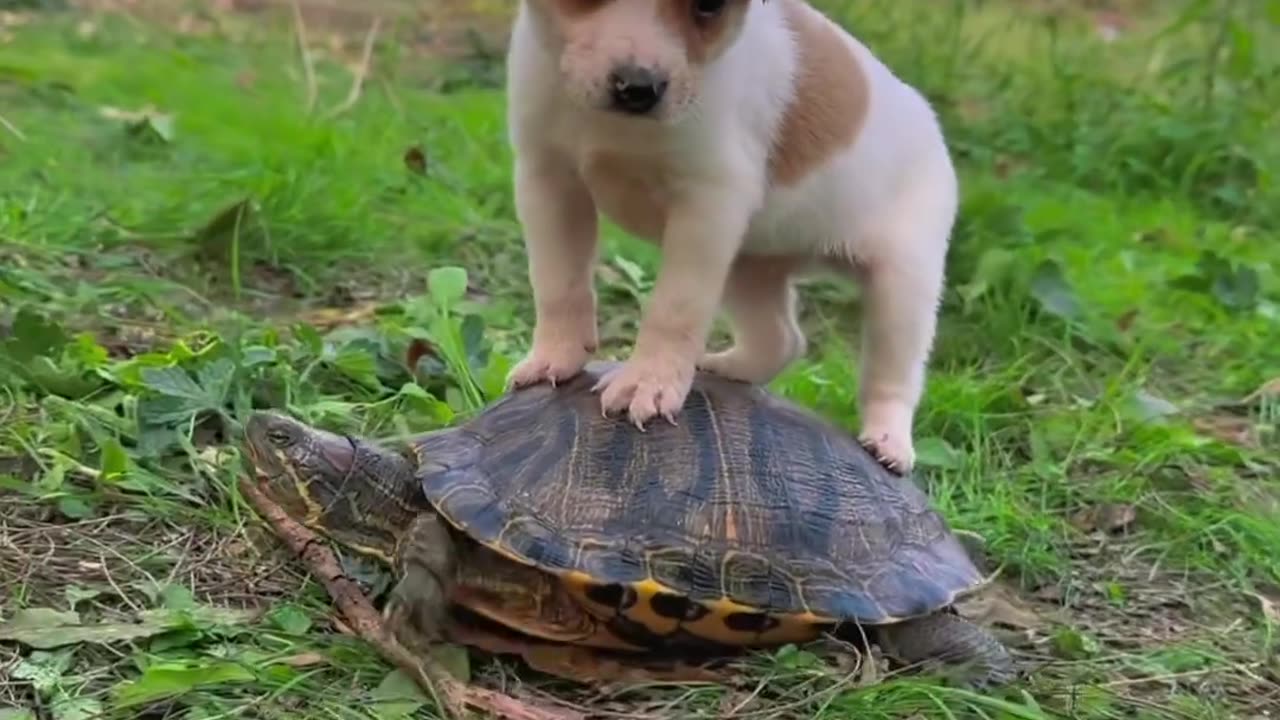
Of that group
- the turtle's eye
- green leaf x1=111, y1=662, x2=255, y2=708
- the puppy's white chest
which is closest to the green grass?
green leaf x1=111, y1=662, x2=255, y2=708

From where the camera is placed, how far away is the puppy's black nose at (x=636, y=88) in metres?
1.91

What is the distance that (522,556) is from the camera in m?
1.98

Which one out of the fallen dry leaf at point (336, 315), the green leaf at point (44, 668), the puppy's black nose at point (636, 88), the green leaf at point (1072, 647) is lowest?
the fallen dry leaf at point (336, 315)

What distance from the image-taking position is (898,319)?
2.44 meters

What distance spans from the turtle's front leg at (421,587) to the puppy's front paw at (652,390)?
31cm

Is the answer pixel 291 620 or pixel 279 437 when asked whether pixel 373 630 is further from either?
pixel 279 437

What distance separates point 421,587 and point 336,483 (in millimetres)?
217

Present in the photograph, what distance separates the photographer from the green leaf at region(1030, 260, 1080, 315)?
371cm

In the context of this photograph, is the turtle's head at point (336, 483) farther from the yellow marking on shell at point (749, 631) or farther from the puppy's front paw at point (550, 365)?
the yellow marking on shell at point (749, 631)

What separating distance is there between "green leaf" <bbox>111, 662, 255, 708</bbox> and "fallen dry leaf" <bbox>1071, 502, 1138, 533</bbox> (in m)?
1.57

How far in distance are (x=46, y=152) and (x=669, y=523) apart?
295cm

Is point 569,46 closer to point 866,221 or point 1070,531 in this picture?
point 866,221

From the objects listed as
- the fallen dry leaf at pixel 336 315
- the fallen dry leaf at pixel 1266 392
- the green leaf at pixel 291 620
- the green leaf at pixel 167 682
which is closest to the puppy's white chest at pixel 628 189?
the green leaf at pixel 291 620

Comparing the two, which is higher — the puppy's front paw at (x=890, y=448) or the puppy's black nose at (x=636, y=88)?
the puppy's black nose at (x=636, y=88)
